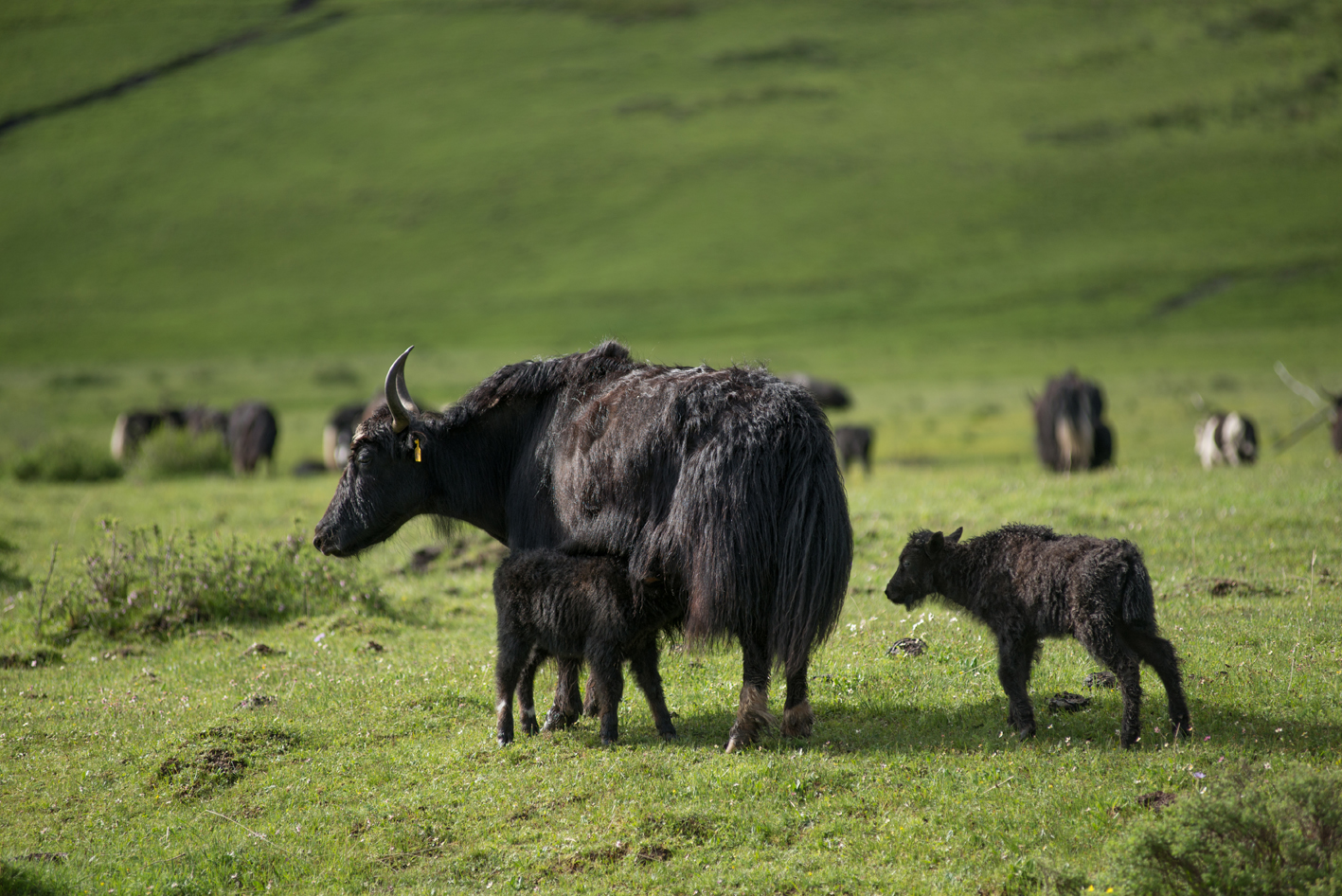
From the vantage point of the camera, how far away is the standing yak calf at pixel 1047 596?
644 centimetres

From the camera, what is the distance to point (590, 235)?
86.2 meters

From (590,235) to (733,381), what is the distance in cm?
8065

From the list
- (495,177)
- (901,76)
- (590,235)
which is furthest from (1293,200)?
(495,177)

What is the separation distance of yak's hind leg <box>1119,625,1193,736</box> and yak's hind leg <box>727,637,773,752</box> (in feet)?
6.76

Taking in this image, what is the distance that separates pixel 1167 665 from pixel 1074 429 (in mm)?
14532

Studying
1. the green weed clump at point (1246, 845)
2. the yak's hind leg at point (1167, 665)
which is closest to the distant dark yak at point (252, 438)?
the yak's hind leg at point (1167, 665)

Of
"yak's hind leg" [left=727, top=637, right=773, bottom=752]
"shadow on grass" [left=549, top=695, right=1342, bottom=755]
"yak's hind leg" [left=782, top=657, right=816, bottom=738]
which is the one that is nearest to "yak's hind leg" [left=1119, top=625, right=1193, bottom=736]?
"shadow on grass" [left=549, top=695, right=1342, bottom=755]

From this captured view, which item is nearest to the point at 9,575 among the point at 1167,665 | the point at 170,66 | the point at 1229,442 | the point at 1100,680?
the point at 1100,680

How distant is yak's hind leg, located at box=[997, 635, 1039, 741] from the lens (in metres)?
6.78

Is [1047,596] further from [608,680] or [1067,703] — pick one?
[608,680]

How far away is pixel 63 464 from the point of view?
75.5 feet

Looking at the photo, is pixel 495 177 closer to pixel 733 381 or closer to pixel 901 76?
pixel 901 76

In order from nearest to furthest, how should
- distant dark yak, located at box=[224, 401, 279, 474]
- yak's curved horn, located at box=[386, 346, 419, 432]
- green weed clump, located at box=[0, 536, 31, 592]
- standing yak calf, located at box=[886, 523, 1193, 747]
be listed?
standing yak calf, located at box=[886, 523, 1193, 747] → yak's curved horn, located at box=[386, 346, 419, 432] → green weed clump, located at box=[0, 536, 31, 592] → distant dark yak, located at box=[224, 401, 279, 474]

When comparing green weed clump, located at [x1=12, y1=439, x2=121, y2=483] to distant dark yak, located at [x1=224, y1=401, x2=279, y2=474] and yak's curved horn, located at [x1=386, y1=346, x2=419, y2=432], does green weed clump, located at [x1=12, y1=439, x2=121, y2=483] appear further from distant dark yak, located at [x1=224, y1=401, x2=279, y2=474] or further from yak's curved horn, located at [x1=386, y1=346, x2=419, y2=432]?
yak's curved horn, located at [x1=386, y1=346, x2=419, y2=432]
